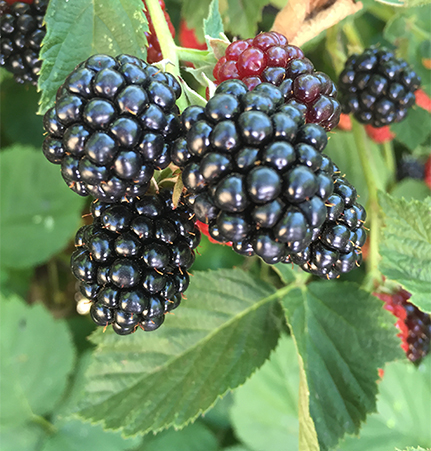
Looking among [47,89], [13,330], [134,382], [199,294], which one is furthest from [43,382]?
[47,89]

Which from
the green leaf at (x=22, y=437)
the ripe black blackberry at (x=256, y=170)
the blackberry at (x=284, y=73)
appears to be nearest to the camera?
the ripe black blackberry at (x=256, y=170)

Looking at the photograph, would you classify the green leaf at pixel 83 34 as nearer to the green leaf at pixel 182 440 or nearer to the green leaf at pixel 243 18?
the green leaf at pixel 243 18

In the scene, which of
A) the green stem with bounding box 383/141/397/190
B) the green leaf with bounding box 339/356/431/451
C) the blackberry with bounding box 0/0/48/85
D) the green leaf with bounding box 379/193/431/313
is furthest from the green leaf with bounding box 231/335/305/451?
the blackberry with bounding box 0/0/48/85

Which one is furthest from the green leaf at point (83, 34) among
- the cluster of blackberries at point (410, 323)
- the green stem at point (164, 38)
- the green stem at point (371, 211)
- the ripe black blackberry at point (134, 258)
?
the cluster of blackberries at point (410, 323)

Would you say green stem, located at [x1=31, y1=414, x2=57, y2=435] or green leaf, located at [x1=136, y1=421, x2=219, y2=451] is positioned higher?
green leaf, located at [x1=136, y1=421, x2=219, y2=451]

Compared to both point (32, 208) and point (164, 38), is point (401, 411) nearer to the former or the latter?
point (164, 38)

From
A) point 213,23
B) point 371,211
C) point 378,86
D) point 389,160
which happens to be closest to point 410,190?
point 389,160

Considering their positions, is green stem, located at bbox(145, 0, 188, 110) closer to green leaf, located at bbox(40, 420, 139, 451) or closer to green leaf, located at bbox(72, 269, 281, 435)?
green leaf, located at bbox(72, 269, 281, 435)
